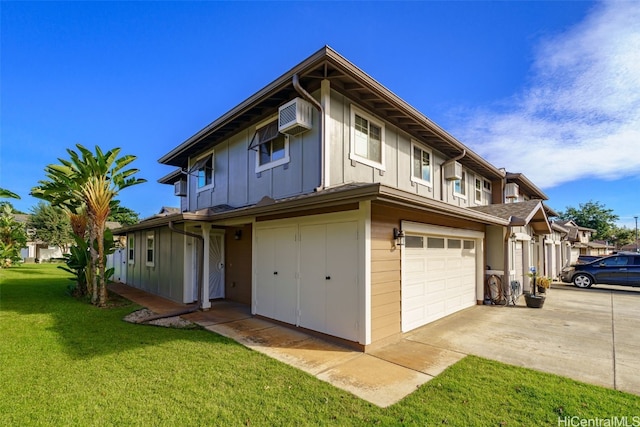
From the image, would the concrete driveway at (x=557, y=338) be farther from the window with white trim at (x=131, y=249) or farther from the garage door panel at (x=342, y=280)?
the window with white trim at (x=131, y=249)

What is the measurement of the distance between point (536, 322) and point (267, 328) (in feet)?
21.2

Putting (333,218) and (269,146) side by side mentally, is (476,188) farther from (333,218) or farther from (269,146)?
(333,218)

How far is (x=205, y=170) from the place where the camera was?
11336 millimetres

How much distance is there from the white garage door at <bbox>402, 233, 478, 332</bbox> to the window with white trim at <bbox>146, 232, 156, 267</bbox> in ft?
32.4

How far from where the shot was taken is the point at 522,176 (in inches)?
582

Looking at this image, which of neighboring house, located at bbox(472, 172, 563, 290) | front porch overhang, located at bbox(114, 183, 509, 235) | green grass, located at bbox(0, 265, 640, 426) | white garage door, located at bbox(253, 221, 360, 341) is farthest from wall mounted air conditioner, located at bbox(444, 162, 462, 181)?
green grass, located at bbox(0, 265, 640, 426)

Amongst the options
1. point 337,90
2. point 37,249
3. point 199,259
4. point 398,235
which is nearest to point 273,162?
point 337,90

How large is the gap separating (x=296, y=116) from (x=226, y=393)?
531 centimetres

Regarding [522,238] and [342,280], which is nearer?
[342,280]

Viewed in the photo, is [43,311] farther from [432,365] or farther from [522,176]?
[522,176]

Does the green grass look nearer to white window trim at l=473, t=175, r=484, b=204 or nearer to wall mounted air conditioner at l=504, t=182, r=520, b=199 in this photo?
white window trim at l=473, t=175, r=484, b=204

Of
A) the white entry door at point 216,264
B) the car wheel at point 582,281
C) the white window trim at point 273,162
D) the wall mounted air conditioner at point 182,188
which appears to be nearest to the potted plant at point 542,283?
the car wheel at point 582,281

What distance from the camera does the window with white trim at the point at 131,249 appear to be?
541 inches

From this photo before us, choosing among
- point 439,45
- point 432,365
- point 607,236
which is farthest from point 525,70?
point 607,236
